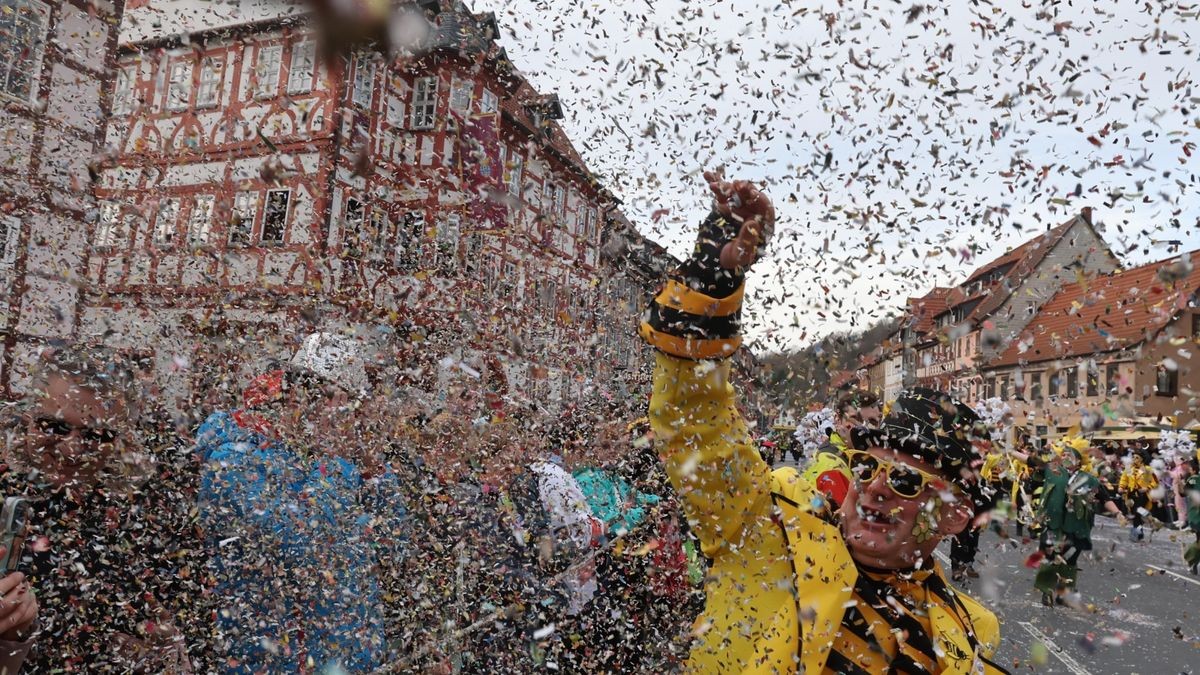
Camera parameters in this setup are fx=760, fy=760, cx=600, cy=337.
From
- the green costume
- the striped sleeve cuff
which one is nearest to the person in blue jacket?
the striped sleeve cuff

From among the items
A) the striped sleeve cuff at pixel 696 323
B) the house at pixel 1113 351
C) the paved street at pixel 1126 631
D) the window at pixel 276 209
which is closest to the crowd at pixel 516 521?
the striped sleeve cuff at pixel 696 323

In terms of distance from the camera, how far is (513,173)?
7.94 feet

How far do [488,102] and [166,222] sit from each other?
6.86ft

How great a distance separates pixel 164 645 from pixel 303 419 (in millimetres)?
1203

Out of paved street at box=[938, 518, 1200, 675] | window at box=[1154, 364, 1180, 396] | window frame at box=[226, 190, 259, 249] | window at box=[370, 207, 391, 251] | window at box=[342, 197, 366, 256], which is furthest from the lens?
paved street at box=[938, 518, 1200, 675]

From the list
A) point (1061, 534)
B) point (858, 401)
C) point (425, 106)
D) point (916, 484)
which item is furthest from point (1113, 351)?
point (858, 401)

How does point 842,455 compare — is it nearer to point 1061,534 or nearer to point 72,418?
point 1061,534

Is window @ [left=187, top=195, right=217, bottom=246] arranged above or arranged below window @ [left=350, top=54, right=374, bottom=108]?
below

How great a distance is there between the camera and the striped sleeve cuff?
1.70 metres

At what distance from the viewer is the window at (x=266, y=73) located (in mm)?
2348

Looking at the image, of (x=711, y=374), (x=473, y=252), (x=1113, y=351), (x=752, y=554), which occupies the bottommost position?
(x=752, y=554)

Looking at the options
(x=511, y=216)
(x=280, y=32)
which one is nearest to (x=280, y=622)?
(x=511, y=216)

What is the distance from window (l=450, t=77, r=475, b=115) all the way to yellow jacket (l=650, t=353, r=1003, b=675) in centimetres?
107

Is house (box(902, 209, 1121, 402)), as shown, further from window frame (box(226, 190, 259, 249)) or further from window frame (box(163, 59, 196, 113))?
window frame (box(163, 59, 196, 113))
